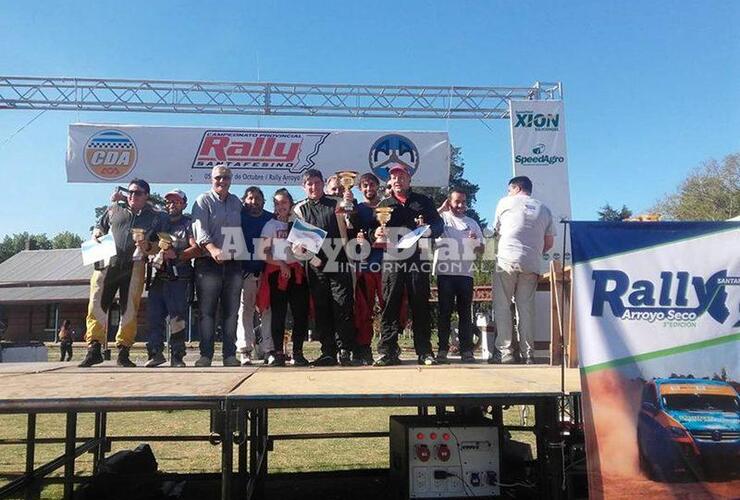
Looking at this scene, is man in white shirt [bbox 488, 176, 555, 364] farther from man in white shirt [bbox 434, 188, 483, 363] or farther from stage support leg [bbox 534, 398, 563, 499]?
stage support leg [bbox 534, 398, 563, 499]

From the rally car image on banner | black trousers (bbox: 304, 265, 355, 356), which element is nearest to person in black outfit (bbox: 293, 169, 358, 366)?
black trousers (bbox: 304, 265, 355, 356)

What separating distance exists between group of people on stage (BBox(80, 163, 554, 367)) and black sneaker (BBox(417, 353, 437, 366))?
16 millimetres

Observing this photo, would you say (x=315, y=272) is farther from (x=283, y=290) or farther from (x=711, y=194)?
(x=711, y=194)

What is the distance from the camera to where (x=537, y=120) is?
1028cm

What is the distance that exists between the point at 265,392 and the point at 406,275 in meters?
2.34

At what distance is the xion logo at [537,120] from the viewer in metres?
10.2

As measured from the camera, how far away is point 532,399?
341 centimetres

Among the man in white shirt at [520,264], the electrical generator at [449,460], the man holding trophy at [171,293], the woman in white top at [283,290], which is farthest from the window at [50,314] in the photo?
the electrical generator at [449,460]

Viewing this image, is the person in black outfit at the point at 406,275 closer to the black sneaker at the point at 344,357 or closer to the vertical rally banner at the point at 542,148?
the black sneaker at the point at 344,357

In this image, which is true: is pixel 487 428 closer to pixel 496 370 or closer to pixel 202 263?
pixel 496 370

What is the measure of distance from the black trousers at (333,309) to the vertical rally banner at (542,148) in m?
5.77

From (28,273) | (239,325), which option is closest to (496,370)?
(239,325)

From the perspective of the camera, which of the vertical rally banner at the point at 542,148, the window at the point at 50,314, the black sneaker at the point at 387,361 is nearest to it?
the black sneaker at the point at 387,361

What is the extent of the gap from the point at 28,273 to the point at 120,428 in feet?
107
